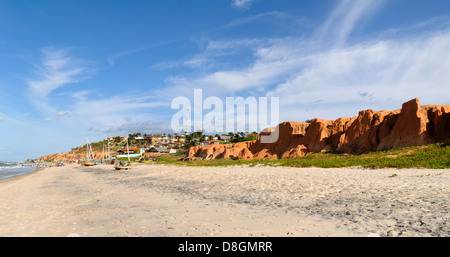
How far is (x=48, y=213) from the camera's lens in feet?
30.4

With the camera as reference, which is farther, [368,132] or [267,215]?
[368,132]

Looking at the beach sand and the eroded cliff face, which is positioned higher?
the eroded cliff face

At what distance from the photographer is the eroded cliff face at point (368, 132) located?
2908cm

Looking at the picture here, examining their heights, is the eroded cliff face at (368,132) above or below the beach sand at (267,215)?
above

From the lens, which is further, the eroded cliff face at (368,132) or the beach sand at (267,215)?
the eroded cliff face at (368,132)

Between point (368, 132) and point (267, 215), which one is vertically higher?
point (368, 132)

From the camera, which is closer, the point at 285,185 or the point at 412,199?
the point at 412,199

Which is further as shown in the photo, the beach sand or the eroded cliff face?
the eroded cliff face

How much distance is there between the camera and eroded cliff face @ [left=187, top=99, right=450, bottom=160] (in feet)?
95.4

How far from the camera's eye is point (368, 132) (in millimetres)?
35094
